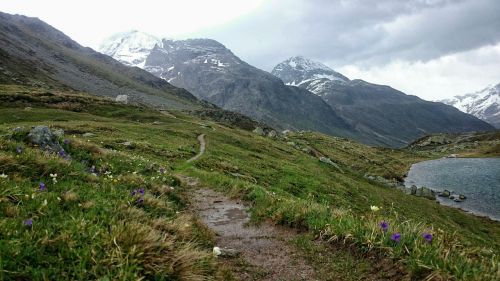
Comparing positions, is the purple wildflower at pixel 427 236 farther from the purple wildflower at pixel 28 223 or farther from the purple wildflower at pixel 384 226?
the purple wildflower at pixel 28 223

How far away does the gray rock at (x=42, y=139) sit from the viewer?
51.4 feet

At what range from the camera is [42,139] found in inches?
631

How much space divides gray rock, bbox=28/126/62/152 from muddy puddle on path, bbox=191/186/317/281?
6.18m

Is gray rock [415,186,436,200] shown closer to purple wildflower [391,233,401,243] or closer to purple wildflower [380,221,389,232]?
purple wildflower [380,221,389,232]

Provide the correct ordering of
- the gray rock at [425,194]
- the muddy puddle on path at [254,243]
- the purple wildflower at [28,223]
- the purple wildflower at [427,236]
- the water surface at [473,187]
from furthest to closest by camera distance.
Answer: the gray rock at [425,194] → the water surface at [473,187] → the muddy puddle on path at [254,243] → the purple wildflower at [427,236] → the purple wildflower at [28,223]

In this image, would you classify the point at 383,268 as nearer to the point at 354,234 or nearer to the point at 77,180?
the point at 354,234

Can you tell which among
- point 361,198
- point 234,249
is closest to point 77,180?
point 234,249

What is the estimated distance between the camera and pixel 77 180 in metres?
10.4

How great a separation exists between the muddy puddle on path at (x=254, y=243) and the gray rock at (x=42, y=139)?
618cm

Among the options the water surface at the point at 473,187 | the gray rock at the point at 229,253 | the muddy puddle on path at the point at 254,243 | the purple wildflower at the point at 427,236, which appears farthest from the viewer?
the water surface at the point at 473,187

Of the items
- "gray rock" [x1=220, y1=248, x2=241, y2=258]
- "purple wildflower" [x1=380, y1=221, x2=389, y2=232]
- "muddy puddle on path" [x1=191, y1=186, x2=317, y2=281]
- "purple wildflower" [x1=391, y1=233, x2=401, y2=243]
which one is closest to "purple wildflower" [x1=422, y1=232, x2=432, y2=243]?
"purple wildflower" [x1=391, y1=233, x2=401, y2=243]

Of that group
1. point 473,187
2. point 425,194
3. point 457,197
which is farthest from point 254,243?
point 473,187

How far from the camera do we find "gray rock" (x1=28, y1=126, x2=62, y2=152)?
15.7m

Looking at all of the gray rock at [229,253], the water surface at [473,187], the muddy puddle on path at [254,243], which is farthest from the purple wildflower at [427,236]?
the water surface at [473,187]
